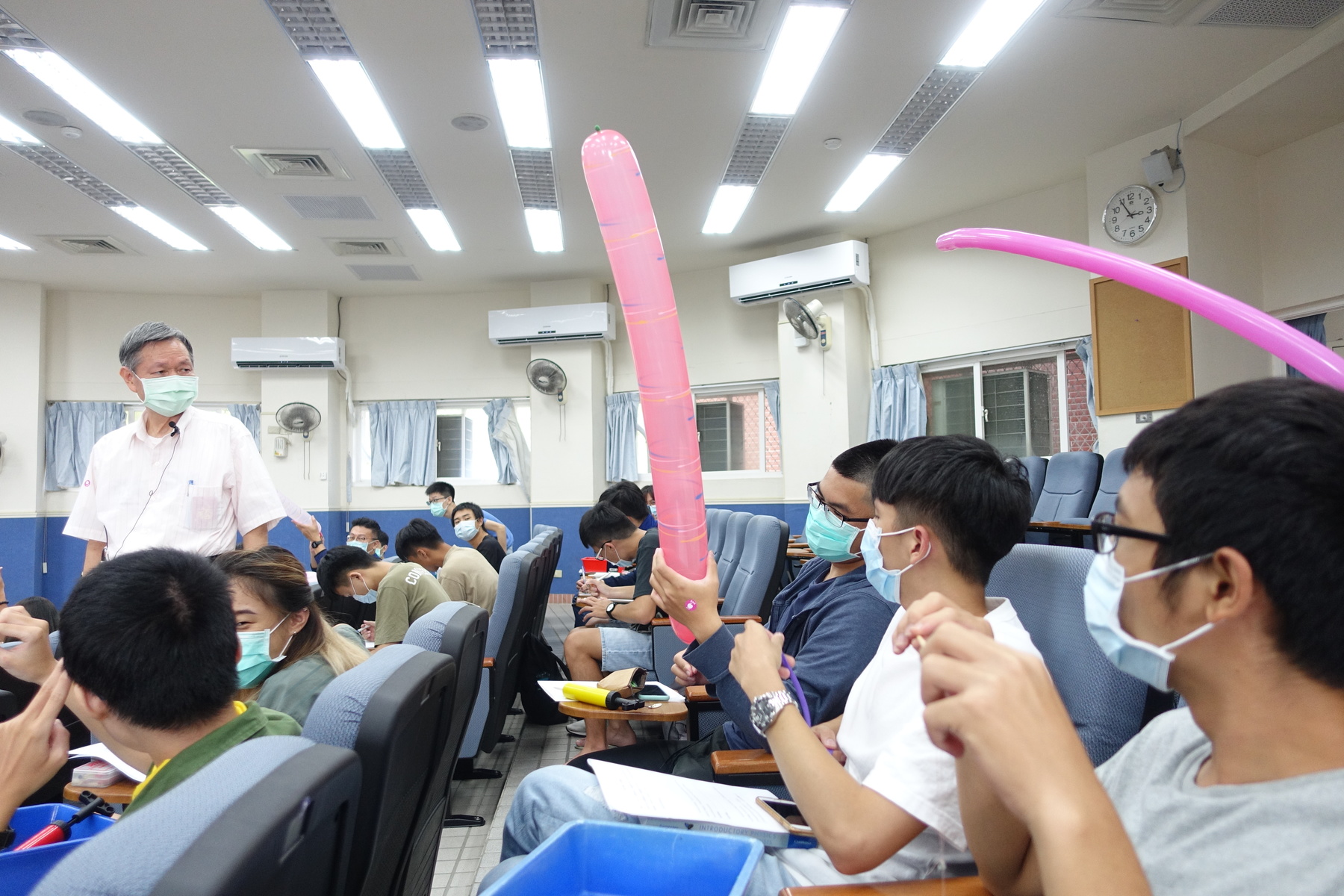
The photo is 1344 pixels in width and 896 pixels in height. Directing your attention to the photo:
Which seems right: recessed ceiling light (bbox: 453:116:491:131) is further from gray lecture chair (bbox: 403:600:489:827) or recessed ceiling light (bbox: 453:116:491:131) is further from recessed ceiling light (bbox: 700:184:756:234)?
gray lecture chair (bbox: 403:600:489:827)

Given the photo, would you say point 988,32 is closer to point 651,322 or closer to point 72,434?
point 651,322

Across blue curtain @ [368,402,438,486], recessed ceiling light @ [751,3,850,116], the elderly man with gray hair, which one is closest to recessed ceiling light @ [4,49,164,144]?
the elderly man with gray hair

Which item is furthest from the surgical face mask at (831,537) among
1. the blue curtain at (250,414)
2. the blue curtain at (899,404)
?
the blue curtain at (250,414)

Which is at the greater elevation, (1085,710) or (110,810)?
(1085,710)

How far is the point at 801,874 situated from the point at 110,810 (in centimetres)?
115

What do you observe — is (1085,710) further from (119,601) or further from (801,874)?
(119,601)

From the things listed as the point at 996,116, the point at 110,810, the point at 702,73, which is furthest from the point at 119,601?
the point at 996,116

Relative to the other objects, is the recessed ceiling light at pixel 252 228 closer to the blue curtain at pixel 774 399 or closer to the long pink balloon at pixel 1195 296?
the blue curtain at pixel 774 399

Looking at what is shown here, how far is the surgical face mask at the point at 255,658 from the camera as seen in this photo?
1566 mm

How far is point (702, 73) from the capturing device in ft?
14.7

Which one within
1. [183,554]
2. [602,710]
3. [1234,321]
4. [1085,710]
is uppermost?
[1234,321]

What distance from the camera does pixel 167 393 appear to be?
2.13 meters

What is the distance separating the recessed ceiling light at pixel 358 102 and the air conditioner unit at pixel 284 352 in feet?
12.4

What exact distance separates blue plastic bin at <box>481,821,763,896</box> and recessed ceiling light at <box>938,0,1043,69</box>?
14.1ft
